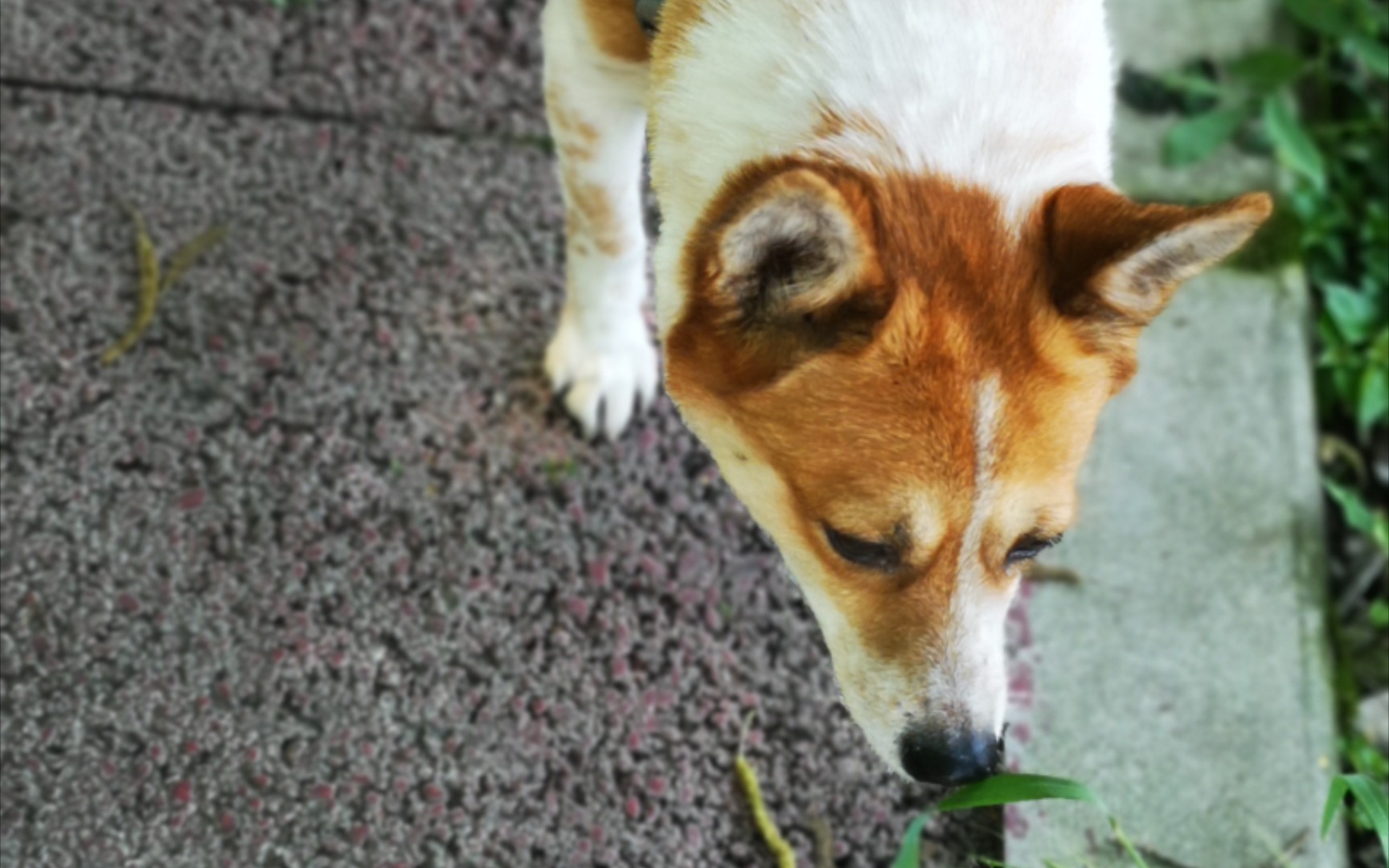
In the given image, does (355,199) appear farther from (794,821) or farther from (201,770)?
(794,821)

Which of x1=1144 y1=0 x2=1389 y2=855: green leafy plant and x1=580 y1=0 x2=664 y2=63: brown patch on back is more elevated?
x1=580 y1=0 x2=664 y2=63: brown patch on back

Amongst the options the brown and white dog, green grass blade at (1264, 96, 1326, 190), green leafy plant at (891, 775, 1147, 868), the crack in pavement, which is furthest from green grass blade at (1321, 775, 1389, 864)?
the crack in pavement

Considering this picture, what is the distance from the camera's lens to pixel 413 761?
2.61m

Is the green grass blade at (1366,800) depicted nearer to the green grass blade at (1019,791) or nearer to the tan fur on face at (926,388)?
the green grass blade at (1019,791)

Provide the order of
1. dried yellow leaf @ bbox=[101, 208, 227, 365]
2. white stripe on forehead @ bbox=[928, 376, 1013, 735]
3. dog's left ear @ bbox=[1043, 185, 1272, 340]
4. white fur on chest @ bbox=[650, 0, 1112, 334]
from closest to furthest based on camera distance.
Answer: dog's left ear @ bbox=[1043, 185, 1272, 340] → white fur on chest @ bbox=[650, 0, 1112, 334] → white stripe on forehead @ bbox=[928, 376, 1013, 735] → dried yellow leaf @ bbox=[101, 208, 227, 365]

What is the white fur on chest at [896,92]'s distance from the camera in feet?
6.48

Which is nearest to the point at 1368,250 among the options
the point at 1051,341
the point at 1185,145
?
the point at 1185,145

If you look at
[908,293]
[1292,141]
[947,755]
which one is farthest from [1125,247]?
[1292,141]

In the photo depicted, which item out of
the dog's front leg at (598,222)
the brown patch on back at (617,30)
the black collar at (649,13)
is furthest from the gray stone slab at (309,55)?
the black collar at (649,13)

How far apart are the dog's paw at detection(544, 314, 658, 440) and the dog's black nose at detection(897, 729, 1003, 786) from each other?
1.13 m

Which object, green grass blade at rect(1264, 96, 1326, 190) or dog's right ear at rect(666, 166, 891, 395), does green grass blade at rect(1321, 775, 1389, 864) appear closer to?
dog's right ear at rect(666, 166, 891, 395)

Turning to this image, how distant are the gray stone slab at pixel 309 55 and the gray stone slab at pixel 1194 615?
5.61ft

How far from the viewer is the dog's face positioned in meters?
1.87

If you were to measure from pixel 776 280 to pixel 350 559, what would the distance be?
4.31 ft
